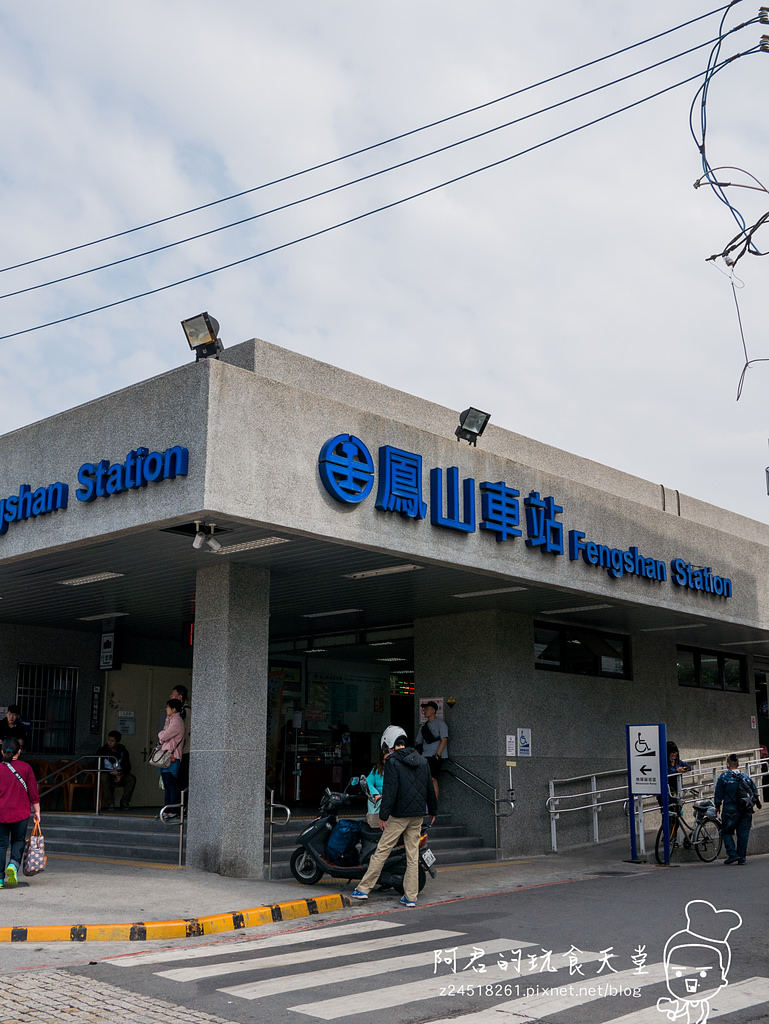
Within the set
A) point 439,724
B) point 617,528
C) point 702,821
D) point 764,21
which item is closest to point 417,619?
point 439,724

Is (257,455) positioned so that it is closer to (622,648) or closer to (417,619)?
(417,619)

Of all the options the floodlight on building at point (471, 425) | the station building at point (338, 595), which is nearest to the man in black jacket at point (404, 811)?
the station building at point (338, 595)

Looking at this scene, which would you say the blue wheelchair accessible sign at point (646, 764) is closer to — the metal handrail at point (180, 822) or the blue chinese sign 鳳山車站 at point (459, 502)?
the blue chinese sign 鳳山車站 at point (459, 502)

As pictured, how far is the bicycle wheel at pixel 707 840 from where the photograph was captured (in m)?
15.9

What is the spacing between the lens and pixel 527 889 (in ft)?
41.3

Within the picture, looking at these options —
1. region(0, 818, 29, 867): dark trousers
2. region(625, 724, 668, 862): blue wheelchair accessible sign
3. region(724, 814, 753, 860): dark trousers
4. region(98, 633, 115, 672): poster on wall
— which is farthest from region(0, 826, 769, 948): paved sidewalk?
region(98, 633, 115, 672): poster on wall

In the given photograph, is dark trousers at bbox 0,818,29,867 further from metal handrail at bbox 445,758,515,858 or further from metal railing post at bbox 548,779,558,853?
metal railing post at bbox 548,779,558,853

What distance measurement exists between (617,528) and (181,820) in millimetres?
7686

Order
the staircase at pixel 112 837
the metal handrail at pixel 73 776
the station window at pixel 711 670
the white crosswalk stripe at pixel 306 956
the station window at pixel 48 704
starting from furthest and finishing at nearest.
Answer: the station window at pixel 711 670
the station window at pixel 48 704
the metal handrail at pixel 73 776
the staircase at pixel 112 837
the white crosswalk stripe at pixel 306 956

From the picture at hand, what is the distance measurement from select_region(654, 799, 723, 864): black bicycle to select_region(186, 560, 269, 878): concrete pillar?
6.79 meters

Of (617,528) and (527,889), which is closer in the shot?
(527,889)

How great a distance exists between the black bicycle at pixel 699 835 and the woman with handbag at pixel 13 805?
930 cm

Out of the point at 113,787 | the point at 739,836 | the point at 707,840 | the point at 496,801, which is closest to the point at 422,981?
the point at 496,801

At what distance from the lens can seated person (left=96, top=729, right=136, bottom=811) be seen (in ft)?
59.6
